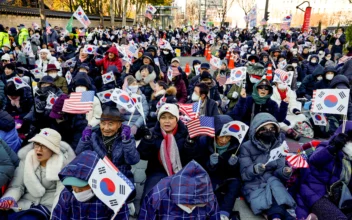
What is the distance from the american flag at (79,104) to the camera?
14.7 ft

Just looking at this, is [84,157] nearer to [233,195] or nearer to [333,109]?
[233,195]

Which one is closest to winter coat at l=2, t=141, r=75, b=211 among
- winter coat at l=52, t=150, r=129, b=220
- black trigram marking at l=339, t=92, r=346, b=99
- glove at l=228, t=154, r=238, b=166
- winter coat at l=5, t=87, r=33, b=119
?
winter coat at l=52, t=150, r=129, b=220

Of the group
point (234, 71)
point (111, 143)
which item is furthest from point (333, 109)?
point (111, 143)

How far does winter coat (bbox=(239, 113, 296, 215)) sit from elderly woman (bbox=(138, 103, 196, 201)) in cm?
73

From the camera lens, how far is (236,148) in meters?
4.23

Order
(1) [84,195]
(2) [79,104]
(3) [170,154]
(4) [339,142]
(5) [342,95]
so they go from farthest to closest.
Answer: (2) [79,104]
(5) [342,95]
(3) [170,154]
(4) [339,142]
(1) [84,195]

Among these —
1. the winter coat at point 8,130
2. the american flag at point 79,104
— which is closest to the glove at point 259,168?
the american flag at point 79,104

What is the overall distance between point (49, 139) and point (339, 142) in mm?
3207

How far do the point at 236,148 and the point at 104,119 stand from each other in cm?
179

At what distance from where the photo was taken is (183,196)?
266cm

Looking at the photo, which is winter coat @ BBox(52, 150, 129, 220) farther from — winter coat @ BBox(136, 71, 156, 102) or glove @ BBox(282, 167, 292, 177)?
winter coat @ BBox(136, 71, 156, 102)

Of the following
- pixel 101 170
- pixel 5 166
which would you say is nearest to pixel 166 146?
pixel 101 170

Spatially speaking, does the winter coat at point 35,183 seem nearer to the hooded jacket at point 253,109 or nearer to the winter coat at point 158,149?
the winter coat at point 158,149

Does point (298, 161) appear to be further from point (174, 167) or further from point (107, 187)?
point (107, 187)
